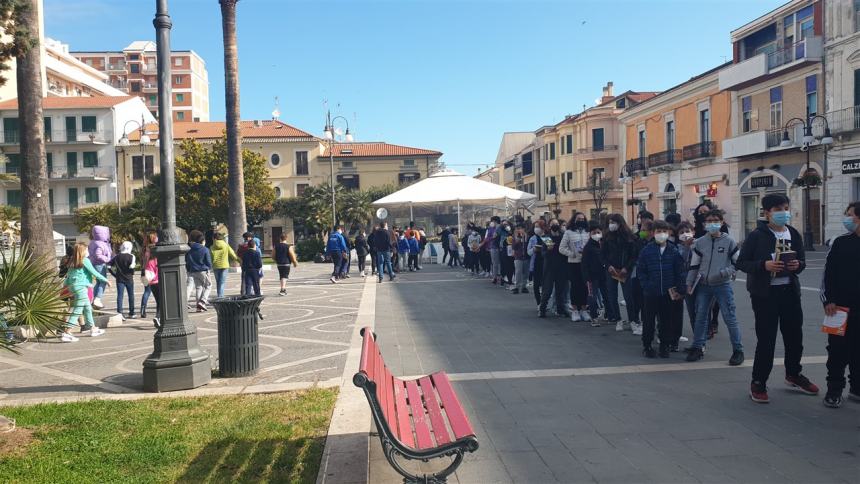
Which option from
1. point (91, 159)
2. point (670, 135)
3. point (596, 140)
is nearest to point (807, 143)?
point (670, 135)

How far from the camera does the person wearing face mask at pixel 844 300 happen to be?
17.6 ft

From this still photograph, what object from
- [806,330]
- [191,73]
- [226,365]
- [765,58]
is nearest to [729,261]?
[806,330]

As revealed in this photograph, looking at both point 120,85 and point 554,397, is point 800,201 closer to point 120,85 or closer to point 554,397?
point 554,397

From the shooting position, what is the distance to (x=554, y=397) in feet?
19.2

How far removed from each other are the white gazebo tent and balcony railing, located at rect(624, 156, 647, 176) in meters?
22.5

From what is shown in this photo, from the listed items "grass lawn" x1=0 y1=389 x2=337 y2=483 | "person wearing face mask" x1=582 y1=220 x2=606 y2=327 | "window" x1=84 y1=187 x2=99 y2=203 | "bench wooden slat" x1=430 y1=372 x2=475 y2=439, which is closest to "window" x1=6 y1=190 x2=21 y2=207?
"window" x1=84 y1=187 x2=99 y2=203

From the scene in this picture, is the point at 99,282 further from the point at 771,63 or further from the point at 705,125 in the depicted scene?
the point at 705,125

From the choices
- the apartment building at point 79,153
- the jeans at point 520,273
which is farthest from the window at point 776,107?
the apartment building at point 79,153

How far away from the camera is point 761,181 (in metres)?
31.9

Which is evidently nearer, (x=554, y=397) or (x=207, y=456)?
(x=207, y=456)

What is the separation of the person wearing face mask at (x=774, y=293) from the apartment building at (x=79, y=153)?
58.7 metres

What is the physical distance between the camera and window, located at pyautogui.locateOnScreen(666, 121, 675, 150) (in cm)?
4078

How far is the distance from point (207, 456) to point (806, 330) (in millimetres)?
7865

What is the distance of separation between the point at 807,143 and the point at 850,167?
219 centimetres
